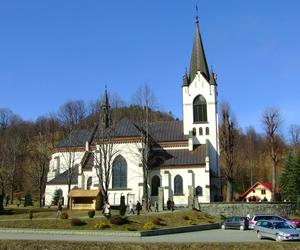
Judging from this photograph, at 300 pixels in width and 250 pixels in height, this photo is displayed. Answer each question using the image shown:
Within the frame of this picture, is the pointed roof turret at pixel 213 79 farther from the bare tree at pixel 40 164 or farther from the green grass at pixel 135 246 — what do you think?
the green grass at pixel 135 246

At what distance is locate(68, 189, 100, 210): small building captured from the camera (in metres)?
48.9

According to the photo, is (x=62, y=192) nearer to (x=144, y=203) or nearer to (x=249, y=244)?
(x=144, y=203)

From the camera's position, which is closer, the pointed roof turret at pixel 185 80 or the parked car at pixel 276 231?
the parked car at pixel 276 231

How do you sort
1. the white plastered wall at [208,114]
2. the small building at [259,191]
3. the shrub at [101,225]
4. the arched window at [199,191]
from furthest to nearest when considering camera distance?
the small building at [259,191] → the white plastered wall at [208,114] → the arched window at [199,191] → the shrub at [101,225]

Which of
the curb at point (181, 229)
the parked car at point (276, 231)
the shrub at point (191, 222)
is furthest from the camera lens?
the shrub at point (191, 222)

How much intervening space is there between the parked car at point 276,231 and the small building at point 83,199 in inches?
998

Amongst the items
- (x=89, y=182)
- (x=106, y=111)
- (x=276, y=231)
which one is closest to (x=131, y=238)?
(x=276, y=231)

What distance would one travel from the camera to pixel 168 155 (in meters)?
63.9

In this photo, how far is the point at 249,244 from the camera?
70.9 feet

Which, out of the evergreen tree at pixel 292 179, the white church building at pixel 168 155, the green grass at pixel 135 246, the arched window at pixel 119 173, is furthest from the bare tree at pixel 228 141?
the green grass at pixel 135 246

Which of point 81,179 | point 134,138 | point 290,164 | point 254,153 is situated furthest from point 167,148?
point 254,153

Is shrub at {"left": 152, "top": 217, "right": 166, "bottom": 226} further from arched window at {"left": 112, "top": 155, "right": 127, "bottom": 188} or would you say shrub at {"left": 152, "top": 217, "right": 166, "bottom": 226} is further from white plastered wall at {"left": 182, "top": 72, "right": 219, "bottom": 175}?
white plastered wall at {"left": 182, "top": 72, "right": 219, "bottom": 175}

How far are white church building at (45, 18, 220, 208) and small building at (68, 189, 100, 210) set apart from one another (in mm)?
7134

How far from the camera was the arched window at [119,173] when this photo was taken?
61812mm
